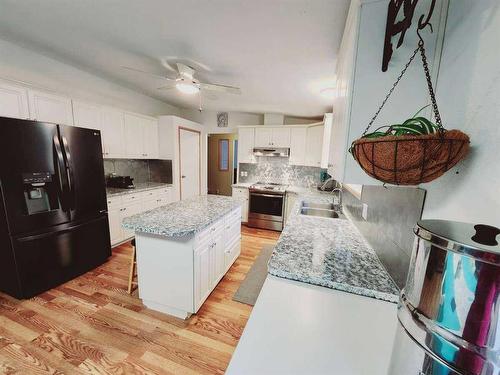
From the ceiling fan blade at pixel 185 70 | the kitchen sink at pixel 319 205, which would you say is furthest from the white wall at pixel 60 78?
the kitchen sink at pixel 319 205

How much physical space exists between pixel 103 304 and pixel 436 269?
259 centimetres

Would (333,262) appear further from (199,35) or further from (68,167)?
(68,167)

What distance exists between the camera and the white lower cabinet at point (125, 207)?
290 cm

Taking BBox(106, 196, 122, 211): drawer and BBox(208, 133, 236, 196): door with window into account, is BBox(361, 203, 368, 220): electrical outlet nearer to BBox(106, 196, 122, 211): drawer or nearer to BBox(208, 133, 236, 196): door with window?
BBox(106, 196, 122, 211): drawer

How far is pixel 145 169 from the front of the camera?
4.18m

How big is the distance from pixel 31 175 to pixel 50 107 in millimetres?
982

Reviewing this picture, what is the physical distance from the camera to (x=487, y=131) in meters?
0.54

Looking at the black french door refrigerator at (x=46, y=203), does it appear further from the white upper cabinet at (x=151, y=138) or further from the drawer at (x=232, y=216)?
the drawer at (x=232, y=216)

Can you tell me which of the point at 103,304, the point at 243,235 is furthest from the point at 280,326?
the point at 243,235

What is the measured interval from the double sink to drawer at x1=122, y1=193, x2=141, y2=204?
2.60m

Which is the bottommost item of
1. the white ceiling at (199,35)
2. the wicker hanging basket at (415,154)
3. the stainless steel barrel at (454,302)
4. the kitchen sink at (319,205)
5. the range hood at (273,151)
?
the kitchen sink at (319,205)

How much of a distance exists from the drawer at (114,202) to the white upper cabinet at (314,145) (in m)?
3.41

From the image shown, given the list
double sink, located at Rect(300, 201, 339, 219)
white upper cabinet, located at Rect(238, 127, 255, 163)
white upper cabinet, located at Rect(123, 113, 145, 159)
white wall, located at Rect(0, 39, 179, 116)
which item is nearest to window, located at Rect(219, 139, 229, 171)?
white upper cabinet, located at Rect(238, 127, 255, 163)

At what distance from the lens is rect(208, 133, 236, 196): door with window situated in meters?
5.64
